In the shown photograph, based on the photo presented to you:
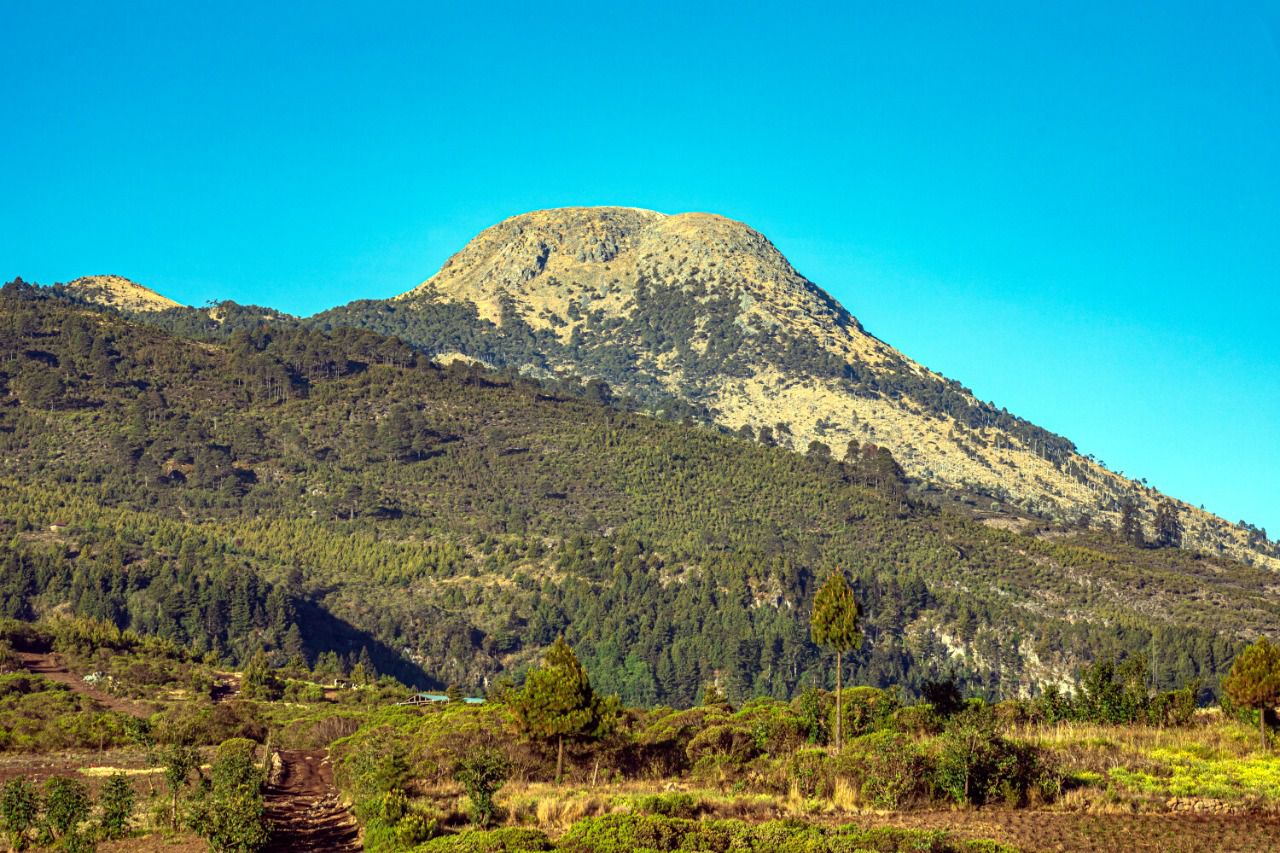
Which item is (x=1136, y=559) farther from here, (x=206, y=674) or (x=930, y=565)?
(x=206, y=674)

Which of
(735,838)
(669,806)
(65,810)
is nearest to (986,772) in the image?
(669,806)

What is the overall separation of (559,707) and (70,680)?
5362 cm

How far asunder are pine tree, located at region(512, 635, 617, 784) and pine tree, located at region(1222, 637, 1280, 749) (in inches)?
768

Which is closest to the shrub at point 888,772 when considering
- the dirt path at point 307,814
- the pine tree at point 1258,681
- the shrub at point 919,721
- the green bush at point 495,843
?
the shrub at point 919,721

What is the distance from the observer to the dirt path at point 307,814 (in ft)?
109

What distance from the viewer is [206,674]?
298 ft

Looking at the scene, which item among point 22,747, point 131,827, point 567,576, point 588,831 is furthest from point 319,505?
point 588,831

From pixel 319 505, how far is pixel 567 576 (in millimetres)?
45203

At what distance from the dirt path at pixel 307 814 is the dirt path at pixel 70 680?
24.1m

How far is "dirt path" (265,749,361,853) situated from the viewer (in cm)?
3307

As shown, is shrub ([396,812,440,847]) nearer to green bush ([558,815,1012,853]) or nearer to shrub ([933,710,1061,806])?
green bush ([558,815,1012,853])

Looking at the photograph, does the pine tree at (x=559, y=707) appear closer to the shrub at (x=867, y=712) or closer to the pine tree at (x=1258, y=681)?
the shrub at (x=867, y=712)

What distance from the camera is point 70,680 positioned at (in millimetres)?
82375

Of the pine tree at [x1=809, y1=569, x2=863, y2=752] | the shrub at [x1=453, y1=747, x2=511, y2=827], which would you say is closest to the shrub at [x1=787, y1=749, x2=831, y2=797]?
the pine tree at [x1=809, y1=569, x2=863, y2=752]
